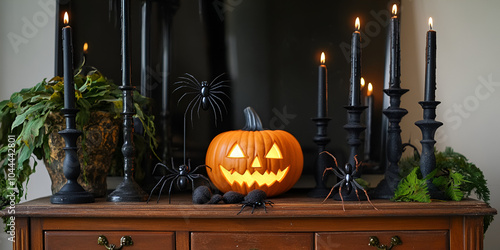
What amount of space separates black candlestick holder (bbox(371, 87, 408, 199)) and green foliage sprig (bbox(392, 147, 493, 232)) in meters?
0.03

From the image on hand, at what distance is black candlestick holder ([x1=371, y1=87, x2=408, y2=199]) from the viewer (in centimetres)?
115

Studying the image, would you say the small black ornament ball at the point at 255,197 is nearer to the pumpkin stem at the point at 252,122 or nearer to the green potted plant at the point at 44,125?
the pumpkin stem at the point at 252,122

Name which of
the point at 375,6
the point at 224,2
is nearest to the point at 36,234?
the point at 224,2

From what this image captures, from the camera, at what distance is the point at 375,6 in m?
1.43

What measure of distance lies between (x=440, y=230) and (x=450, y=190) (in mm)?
123

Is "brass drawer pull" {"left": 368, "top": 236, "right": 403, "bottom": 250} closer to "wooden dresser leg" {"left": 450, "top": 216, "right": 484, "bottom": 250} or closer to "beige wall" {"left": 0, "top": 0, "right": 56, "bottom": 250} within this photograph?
"wooden dresser leg" {"left": 450, "top": 216, "right": 484, "bottom": 250}

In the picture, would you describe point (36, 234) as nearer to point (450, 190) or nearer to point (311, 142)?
point (311, 142)

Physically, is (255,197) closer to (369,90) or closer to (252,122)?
(252,122)

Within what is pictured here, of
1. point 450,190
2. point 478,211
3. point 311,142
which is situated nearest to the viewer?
point 478,211

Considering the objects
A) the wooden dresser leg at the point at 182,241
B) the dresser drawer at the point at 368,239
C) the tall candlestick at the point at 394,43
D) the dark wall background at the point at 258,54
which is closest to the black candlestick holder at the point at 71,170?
the wooden dresser leg at the point at 182,241

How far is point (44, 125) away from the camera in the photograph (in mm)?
1142

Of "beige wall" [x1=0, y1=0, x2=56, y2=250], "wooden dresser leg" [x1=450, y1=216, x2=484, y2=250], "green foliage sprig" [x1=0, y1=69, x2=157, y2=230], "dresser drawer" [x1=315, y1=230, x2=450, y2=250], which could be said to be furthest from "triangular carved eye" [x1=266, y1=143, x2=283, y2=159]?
"beige wall" [x1=0, y1=0, x2=56, y2=250]

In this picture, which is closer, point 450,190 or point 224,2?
point 450,190

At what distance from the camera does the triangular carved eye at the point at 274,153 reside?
3.83 ft
